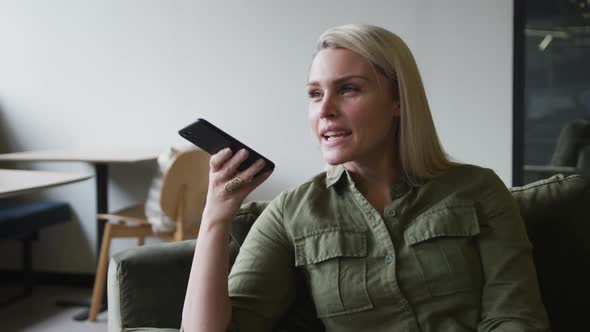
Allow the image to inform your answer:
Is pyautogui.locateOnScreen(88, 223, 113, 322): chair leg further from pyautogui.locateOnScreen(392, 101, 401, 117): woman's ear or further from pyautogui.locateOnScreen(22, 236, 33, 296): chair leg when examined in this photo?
pyautogui.locateOnScreen(392, 101, 401, 117): woman's ear

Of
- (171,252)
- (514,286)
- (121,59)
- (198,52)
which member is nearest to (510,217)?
(514,286)

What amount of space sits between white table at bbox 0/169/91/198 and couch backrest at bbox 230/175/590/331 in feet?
3.77

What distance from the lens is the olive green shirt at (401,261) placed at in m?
1.34

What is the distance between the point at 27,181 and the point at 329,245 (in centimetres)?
168

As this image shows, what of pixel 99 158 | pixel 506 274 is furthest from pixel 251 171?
pixel 99 158

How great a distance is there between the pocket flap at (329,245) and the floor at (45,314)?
2.25m

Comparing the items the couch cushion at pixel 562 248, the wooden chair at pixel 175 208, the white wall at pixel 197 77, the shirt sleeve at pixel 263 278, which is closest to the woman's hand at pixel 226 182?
the shirt sleeve at pixel 263 278

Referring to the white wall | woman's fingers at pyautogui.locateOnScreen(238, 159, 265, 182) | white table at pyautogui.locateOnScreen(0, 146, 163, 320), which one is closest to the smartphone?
woman's fingers at pyautogui.locateOnScreen(238, 159, 265, 182)

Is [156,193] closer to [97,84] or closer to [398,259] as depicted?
Result: [97,84]

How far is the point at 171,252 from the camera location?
1.60 m

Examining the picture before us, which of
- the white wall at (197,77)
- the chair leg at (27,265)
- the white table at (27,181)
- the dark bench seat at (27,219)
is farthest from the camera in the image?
the chair leg at (27,265)

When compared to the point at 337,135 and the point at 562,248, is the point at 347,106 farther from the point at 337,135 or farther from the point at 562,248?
the point at 562,248

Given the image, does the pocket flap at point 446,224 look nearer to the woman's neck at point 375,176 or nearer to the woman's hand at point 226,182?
the woman's neck at point 375,176

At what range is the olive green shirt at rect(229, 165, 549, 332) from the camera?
1.34 m
